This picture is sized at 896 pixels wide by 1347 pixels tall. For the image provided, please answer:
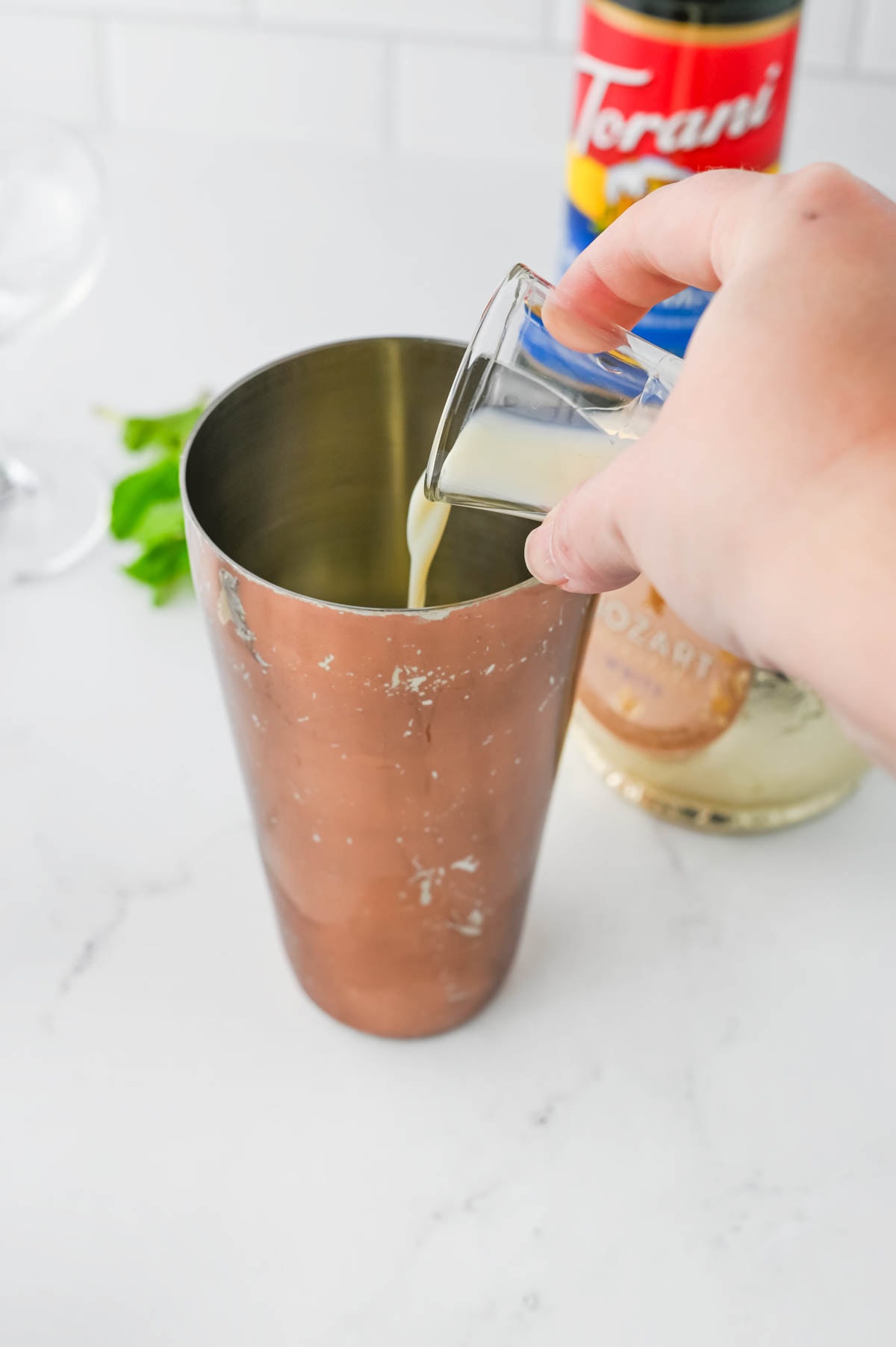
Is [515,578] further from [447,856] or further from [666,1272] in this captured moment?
Result: [666,1272]

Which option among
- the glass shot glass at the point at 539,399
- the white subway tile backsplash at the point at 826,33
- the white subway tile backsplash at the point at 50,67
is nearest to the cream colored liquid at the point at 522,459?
the glass shot glass at the point at 539,399

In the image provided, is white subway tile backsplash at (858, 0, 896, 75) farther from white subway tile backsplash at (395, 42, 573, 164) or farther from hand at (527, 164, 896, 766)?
hand at (527, 164, 896, 766)

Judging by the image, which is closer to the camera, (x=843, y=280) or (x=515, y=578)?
(x=843, y=280)

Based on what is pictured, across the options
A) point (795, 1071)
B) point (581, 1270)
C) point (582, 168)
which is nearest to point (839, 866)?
point (795, 1071)

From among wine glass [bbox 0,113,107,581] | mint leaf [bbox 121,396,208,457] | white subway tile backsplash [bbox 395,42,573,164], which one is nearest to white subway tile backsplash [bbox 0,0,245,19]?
white subway tile backsplash [bbox 395,42,573,164]

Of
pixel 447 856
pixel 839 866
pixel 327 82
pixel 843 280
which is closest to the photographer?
pixel 843 280

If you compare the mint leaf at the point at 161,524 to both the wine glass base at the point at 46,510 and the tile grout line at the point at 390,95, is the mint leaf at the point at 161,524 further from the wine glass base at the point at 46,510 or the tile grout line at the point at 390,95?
the tile grout line at the point at 390,95

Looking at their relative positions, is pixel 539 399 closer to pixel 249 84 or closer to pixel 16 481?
pixel 16 481
